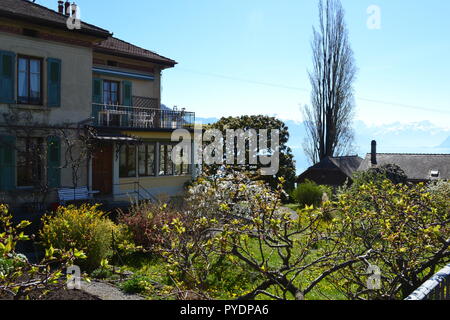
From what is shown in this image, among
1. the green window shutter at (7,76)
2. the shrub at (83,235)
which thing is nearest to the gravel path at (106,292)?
the shrub at (83,235)

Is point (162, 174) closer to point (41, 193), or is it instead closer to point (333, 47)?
point (41, 193)

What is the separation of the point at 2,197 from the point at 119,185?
4.97 metres

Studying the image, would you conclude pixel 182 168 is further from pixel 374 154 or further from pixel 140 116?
pixel 374 154

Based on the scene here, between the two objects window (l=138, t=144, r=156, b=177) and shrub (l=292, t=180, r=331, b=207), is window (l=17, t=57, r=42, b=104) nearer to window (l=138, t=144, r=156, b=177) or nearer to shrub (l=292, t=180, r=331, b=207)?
window (l=138, t=144, r=156, b=177)

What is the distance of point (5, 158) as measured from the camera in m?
14.7

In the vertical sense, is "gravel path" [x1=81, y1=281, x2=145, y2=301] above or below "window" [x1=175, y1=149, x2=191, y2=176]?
below

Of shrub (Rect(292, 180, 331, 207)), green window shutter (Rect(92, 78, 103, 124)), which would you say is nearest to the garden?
shrub (Rect(292, 180, 331, 207))

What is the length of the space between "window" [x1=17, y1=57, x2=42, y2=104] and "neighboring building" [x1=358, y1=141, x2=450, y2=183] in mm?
22928

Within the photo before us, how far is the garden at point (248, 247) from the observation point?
4.28 metres

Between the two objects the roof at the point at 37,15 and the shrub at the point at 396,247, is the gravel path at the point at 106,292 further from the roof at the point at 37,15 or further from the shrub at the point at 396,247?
the roof at the point at 37,15

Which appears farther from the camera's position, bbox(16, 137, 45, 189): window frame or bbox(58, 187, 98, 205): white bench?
bbox(58, 187, 98, 205): white bench

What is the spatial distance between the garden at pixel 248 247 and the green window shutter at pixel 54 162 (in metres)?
5.96

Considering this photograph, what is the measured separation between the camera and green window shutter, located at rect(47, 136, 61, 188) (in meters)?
15.6

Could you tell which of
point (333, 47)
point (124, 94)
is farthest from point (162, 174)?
point (333, 47)
